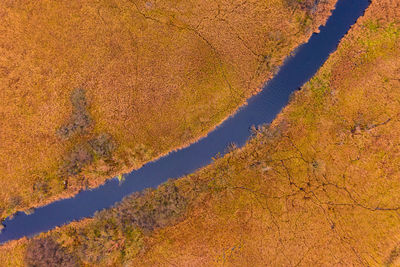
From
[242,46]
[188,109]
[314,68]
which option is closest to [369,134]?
[314,68]

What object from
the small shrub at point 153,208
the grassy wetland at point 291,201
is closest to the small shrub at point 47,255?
the grassy wetland at point 291,201

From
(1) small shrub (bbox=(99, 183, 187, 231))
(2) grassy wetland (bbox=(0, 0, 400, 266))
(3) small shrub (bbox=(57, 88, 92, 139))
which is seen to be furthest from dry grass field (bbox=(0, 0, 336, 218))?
(2) grassy wetland (bbox=(0, 0, 400, 266))

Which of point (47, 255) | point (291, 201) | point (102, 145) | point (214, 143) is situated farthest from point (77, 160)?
point (291, 201)

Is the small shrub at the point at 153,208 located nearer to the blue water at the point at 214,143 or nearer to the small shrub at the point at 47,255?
the blue water at the point at 214,143

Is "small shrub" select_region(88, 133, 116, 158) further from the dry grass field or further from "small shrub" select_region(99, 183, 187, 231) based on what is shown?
"small shrub" select_region(99, 183, 187, 231)

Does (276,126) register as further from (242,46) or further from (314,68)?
(242,46)

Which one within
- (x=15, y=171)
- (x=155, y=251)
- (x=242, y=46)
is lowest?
(x=155, y=251)

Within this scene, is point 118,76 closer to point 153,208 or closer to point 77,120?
point 77,120
